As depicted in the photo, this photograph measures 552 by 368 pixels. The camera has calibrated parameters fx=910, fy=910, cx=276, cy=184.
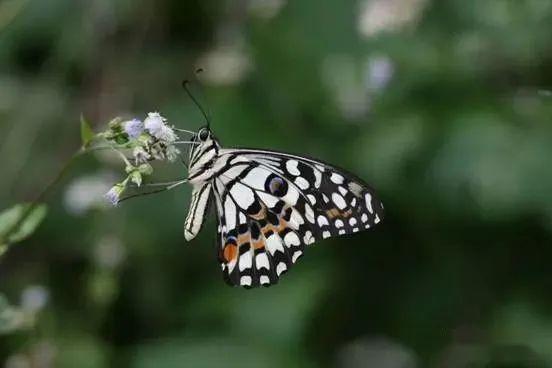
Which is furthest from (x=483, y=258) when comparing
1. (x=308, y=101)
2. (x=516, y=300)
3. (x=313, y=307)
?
(x=308, y=101)

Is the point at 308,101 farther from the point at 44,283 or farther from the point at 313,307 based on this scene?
the point at 44,283

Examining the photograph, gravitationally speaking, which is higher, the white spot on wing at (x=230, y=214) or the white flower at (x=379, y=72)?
the white flower at (x=379, y=72)

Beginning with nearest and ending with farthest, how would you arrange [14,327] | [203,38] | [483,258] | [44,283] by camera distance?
1. [14,327]
2. [483,258]
3. [44,283]
4. [203,38]

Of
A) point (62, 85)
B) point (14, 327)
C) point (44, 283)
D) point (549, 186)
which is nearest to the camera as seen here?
point (14, 327)

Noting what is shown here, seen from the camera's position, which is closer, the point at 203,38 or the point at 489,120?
the point at 489,120

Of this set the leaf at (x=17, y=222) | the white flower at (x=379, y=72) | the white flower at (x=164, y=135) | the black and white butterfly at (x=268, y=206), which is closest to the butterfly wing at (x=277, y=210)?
the black and white butterfly at (x=268, y=206)

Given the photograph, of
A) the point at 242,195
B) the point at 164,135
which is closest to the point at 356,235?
the point at 242,195

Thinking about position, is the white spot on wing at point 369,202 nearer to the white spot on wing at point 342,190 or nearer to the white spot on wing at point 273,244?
the white spot on wing at point 342,190
